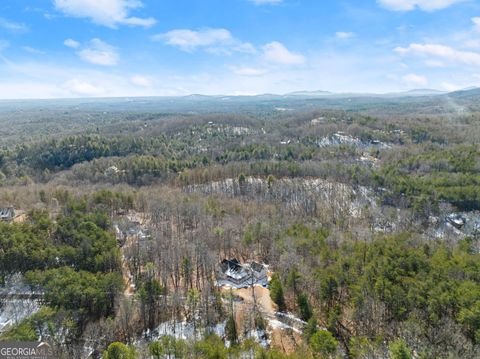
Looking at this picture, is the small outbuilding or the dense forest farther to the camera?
the small outbuilding

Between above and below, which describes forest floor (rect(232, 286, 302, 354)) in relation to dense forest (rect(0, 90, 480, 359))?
below

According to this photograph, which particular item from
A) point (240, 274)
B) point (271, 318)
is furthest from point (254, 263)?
point (271, 318)

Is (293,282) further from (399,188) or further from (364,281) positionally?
(399,188)

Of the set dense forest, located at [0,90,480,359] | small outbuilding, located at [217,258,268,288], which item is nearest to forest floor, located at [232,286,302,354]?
dense forest, located at [0,90,480,359]

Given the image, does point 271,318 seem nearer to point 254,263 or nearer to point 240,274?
point 240,274

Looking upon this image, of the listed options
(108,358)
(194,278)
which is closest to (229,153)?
(194,278)

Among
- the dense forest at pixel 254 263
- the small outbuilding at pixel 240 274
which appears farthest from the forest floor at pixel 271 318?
the small outbuilding at pixel 240 274

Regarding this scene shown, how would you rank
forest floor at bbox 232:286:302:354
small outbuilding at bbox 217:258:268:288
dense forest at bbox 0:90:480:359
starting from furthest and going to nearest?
small outbuilding at bbox 217:258:268:288
forest floor at bbox 232:286:302:354
dense forest at bbox 0:90:480:359

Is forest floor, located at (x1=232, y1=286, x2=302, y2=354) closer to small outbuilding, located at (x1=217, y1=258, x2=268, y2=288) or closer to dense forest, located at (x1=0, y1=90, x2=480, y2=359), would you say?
dense forest, located at (x1=0, y1=90, x2=480, y2=359)
